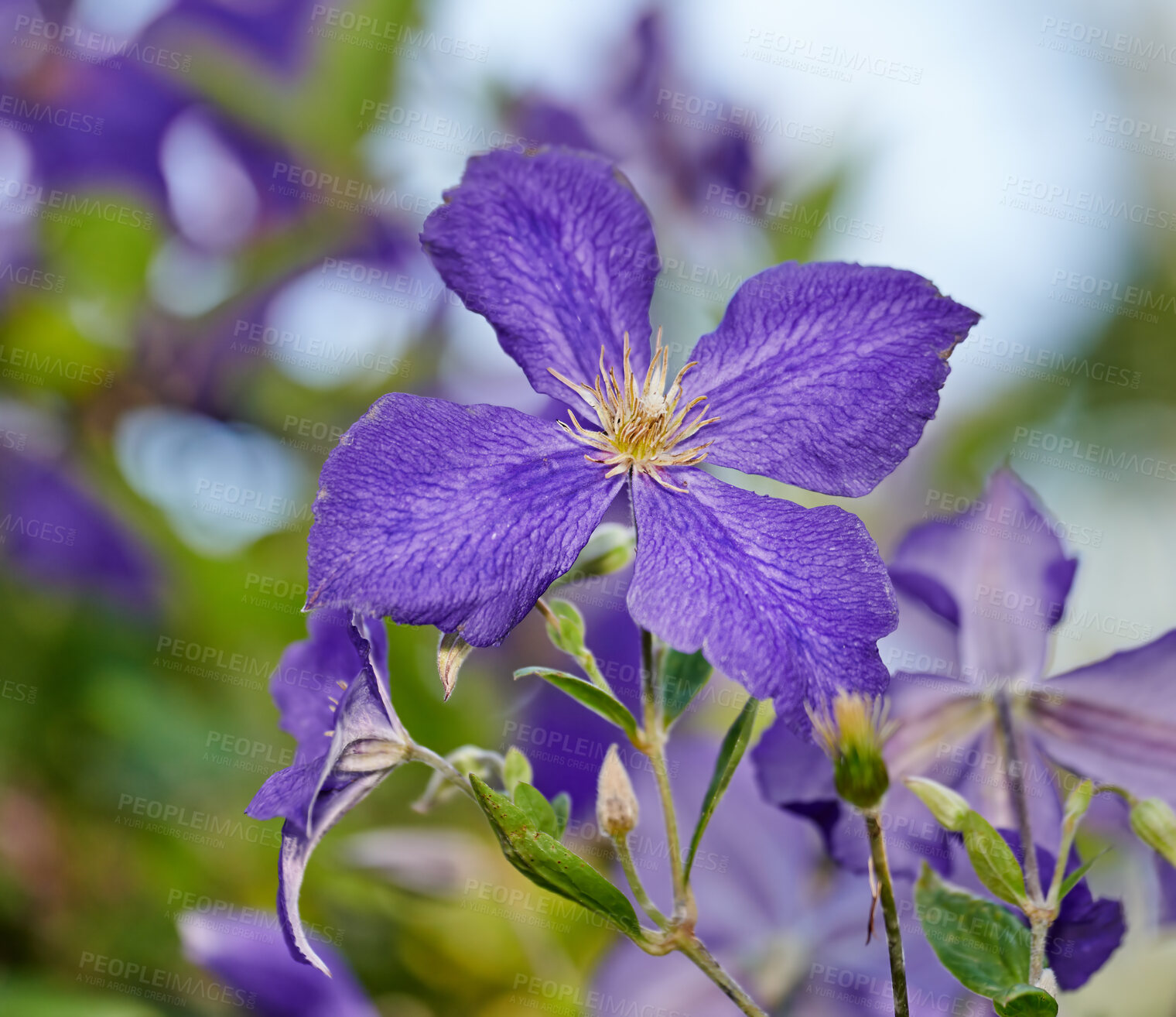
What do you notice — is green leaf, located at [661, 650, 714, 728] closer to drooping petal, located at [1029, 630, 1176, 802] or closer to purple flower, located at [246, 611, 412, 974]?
purple flower, located at [246, 611, 412, 974]

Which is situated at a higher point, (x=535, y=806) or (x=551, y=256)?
(x=551, y=256)

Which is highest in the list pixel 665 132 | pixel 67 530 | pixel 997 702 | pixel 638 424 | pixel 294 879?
pixel 665 132

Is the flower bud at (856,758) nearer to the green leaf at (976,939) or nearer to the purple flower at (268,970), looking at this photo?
the green leaf at (976,939)

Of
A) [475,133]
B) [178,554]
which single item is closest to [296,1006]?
[178,554]

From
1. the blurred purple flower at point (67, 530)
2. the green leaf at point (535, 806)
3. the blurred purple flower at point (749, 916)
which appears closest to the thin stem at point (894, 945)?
the green leaf at point (535, 806)

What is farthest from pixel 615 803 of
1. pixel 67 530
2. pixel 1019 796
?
pixel 67 530

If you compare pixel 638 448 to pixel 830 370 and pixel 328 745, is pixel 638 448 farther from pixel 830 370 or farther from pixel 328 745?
pixel 328 745

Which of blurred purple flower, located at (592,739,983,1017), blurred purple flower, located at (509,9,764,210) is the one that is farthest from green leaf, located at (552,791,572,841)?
blurred purple flower, located at (509,9,764,210)
